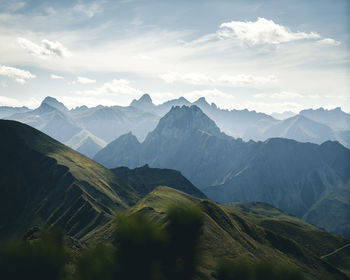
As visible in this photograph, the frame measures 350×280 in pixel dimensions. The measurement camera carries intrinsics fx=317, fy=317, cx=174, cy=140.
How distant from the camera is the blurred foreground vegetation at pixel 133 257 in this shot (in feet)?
111

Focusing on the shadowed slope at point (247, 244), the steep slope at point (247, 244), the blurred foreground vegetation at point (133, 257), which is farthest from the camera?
the steep slope at point (247, 244)

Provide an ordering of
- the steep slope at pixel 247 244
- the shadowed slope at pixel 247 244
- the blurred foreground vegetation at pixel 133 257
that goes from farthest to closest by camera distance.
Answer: the steep slope at pixel 247 244 → the shadowed slope at pixel 247 244 → the blurred foreground vegetation at pixel 133 257

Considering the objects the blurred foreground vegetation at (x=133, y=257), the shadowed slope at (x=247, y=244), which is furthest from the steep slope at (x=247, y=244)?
the blurred foreground vegetation at (x=133, y=257)

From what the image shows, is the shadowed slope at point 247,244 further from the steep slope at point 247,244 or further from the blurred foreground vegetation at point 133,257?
the blurred foreground vegetation at point 133,257

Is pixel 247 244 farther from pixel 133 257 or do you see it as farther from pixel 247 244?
pixel 133 257

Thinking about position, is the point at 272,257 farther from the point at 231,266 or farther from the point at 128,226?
the point at 128,226

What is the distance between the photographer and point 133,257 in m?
39.7

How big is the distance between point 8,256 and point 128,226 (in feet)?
44.8

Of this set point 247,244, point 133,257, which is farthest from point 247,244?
point 133,257

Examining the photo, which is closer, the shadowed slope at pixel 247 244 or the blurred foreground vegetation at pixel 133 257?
the blurred foreground vegetation at pixel 133 257

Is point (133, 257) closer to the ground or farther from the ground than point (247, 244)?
farther from the ground

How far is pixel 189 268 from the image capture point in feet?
161

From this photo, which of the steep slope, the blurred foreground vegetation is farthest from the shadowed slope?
the blurred foreground vegetation

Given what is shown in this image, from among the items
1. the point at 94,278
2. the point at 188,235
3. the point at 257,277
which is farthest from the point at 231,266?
the point at 94,278
